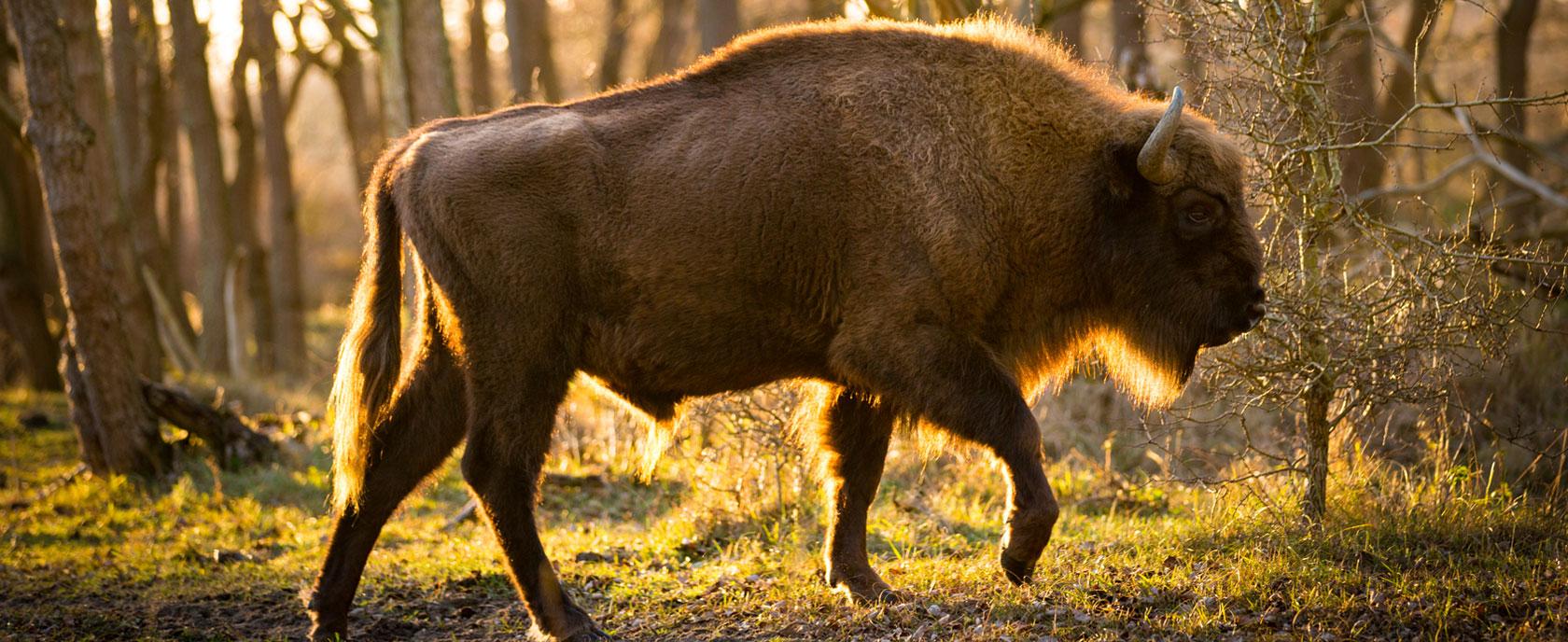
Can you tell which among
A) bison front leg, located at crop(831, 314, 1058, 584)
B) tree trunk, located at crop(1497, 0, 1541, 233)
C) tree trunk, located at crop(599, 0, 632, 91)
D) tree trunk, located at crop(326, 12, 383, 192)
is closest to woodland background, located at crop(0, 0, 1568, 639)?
bison front leg, located at crop(831, 314, 1058, 584)

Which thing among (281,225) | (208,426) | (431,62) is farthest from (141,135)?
(208,426)

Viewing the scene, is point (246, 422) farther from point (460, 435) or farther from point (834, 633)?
point (834, 633)

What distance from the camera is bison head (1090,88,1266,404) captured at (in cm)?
524

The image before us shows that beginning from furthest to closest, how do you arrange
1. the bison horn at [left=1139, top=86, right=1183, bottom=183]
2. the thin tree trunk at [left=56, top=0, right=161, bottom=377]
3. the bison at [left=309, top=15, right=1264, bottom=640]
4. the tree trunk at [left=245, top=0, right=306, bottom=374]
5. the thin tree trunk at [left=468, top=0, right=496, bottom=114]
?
the thin tree trunk at [left=468, top=0, right=496, bottom=114], the tree trunk at [left=245, top=0, right=306, bottom=374], the thin tree trunk at [left=56, top=0, right=161, bottom=377], the bison at [left=309, top=15, right=1264, bottom=640], the bison horn at [left=1139, top=86, right=1183, bottom=183]

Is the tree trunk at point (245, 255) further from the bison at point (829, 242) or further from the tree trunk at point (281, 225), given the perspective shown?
the bison at point (829, 242)

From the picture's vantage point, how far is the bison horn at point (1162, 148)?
498cm

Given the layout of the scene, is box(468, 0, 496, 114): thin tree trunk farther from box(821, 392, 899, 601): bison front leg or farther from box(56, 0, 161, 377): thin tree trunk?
box(821, 392, 899, 601): bison front leg

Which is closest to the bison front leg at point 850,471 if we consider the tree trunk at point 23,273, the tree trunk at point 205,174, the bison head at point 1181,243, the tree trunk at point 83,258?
the bison head at point 1181,243

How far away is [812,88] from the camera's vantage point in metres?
5.43

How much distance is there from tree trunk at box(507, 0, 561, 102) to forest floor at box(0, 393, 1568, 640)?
823 centimetres

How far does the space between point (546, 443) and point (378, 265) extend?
1.16 m

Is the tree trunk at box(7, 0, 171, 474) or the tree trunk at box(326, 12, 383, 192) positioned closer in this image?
the tree trunk at box(7, 0, 171, 474)

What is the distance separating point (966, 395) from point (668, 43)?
20.9 metres

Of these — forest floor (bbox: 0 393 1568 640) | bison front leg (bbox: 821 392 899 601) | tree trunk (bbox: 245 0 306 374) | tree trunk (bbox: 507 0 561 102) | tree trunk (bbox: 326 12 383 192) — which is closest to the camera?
forest floor (bbox: 0 393 1568 640)
